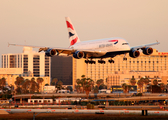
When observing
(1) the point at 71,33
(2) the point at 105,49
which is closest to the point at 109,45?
(2) the point at 105,49

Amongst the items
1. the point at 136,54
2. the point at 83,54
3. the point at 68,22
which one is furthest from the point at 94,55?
the point at 68,22

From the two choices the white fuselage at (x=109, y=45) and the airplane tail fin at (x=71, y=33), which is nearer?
the white fuselage at (x=109, y=45)

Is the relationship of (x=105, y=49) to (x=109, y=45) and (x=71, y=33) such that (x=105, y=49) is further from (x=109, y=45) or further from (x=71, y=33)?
(x=71, y=33)

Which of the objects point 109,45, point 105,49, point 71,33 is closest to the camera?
point 109,45

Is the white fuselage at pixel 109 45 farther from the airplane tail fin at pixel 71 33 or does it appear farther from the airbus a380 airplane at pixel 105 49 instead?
the airplane tail fin at pixel 71 33

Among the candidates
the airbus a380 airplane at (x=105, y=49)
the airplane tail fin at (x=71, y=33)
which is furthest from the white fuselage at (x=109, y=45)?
the airplane tail fin at (x=71, y=33)

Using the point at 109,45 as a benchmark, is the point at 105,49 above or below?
below

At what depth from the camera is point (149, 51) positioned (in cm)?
9925

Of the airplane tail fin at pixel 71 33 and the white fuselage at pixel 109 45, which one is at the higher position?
the airplane tail fin at pixel 71 33

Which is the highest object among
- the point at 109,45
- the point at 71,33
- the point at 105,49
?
the point at 71,33

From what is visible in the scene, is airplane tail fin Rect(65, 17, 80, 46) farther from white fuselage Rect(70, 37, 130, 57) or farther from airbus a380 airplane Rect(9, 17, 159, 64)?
white fuselage Rect(70, 37, 130, 57)

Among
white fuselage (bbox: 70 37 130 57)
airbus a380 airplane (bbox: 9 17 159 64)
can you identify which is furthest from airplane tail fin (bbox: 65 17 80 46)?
white fuselage (bbox: 70 37 130 57)

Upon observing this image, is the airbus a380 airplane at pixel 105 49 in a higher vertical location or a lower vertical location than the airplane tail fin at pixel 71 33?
lower

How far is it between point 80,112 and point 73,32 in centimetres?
4147
